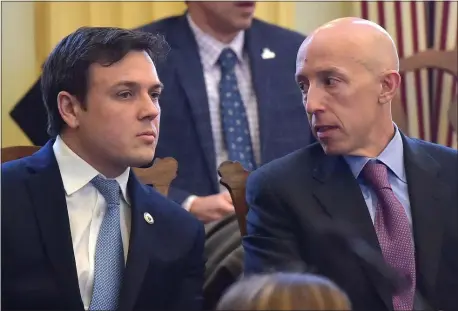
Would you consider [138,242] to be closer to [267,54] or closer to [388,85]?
[388,85]

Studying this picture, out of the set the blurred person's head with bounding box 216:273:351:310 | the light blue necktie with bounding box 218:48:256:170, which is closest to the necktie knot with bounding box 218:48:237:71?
the light blue necktie with bounding box 218:48:256:170

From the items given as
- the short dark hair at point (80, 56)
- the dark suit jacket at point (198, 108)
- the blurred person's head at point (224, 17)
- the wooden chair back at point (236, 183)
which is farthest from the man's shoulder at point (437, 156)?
the blurred person's head at point (224, 17)

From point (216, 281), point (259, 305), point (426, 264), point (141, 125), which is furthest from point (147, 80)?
point (259, 305)

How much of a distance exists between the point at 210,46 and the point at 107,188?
104 centimetres

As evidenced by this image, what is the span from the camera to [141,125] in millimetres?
1881

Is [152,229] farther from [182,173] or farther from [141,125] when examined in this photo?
[182,173]

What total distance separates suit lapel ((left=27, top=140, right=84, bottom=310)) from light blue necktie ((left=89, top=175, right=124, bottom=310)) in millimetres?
51

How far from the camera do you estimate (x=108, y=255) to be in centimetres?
182

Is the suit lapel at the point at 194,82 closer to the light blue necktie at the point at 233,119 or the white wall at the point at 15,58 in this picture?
the light blue necktie at the point at 233,119

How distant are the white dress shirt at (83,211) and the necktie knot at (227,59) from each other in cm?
96

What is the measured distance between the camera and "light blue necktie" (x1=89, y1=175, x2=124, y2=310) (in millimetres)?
1787

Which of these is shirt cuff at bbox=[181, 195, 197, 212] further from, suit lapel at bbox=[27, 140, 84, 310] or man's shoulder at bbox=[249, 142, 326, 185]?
suit lapel at bbox=[27, 140, 84, 310]

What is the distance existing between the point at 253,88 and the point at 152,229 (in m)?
0.98

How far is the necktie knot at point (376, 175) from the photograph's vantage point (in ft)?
6.21
